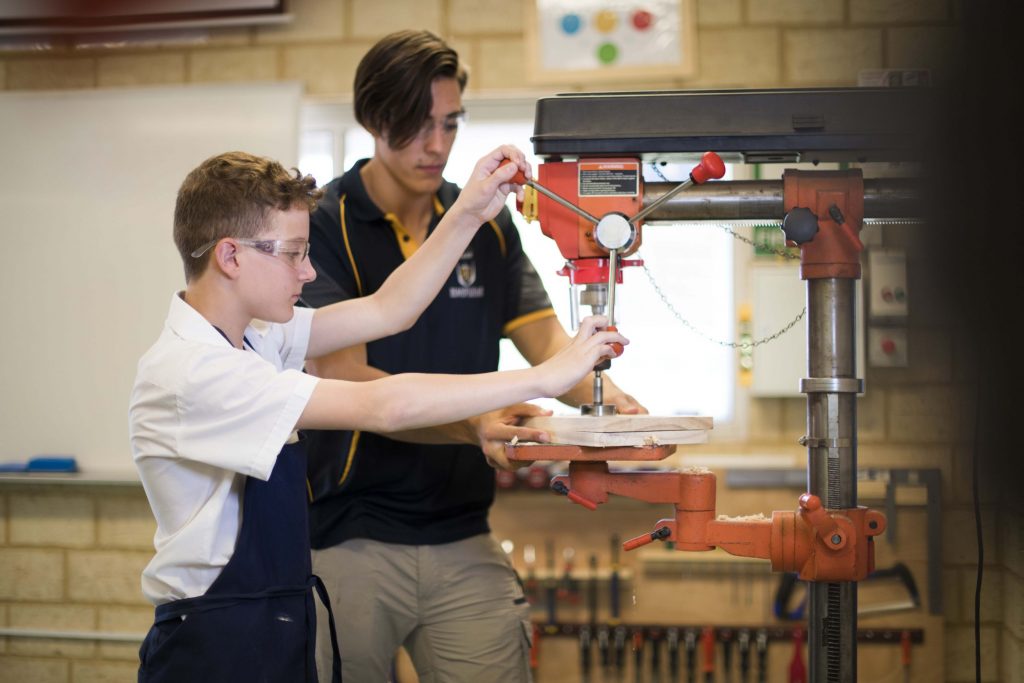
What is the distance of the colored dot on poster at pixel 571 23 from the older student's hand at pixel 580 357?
7.09 ft

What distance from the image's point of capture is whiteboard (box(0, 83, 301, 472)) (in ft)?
11.4

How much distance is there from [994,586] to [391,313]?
2.22m

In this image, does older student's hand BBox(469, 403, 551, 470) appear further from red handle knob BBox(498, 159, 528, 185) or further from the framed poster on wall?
the framed poster on wall

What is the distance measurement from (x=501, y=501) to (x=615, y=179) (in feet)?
6.85

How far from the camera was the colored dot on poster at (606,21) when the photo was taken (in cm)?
341

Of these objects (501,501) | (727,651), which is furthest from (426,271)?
(727,651)

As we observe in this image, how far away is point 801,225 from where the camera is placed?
1.48m

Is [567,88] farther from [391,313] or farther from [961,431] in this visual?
[961,431]

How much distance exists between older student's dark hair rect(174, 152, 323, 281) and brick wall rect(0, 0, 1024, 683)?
1.96m

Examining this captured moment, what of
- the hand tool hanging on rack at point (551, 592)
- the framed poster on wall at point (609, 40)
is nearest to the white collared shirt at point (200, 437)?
the hand tool hanging on rack at point (551, 592)

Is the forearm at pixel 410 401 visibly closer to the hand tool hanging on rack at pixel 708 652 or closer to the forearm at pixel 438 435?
the forearm at pixel 438 435

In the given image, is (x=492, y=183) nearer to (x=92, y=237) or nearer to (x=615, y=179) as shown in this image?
(x=615, y=179)

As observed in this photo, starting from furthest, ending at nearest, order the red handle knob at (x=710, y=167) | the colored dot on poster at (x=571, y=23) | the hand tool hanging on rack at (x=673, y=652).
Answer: the colored dot on poster at (x=571, y=23) → the hand tool hanging on rack at (x=673, y=652) → the red handle knob at (x=710, y=167)

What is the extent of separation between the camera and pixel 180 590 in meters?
1.49
